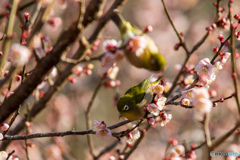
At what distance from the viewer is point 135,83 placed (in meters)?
8.45

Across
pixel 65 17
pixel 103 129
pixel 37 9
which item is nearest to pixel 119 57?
pixel 103 129

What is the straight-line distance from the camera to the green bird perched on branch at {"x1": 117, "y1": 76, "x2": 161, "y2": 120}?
316 cm

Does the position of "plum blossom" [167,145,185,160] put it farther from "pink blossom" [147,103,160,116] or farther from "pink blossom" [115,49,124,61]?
"pink blossom" [115,49,124,61]

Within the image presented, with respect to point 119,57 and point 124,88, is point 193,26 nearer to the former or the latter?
point 124,88

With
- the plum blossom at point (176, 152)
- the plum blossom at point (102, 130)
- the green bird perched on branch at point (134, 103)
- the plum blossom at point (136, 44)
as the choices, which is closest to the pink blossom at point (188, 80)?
the green bird perched on branch at point (134, 103)

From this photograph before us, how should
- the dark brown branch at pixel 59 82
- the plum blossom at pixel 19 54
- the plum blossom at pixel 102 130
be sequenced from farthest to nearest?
the dark brown branch at pixel 59 82
the plum blossom at pixel 102 130
the plum blossom at pixel 19 54

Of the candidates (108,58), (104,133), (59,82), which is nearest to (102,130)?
(104,133)

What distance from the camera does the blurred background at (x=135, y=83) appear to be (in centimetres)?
612

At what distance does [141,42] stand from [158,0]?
26.4 ft

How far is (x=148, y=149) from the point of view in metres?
7.18

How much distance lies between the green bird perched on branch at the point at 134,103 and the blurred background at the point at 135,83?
167cm

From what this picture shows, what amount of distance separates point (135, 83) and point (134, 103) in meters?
5.25

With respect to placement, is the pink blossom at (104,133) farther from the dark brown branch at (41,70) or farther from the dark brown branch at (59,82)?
the dark brown branch at (59,82)

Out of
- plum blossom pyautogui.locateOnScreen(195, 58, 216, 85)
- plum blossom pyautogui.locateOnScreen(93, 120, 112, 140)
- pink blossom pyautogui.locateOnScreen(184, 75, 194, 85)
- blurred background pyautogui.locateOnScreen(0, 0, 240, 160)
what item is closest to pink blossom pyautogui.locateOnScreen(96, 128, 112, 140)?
plum blossom pyautogui.locateOnScreen(93, 120, 112, 140)
